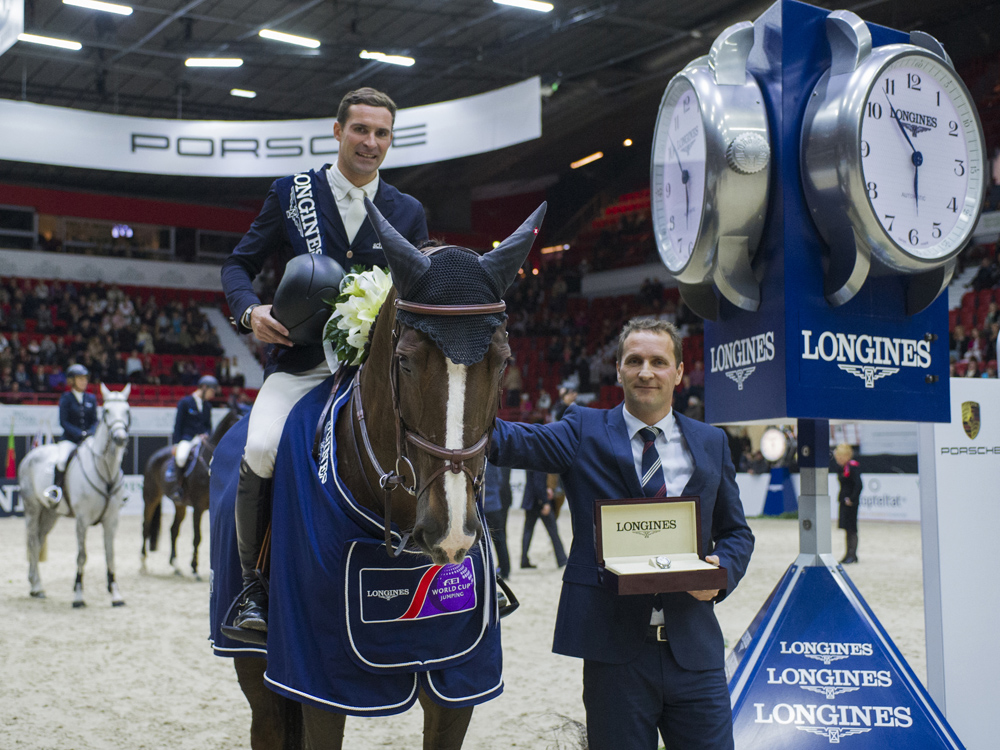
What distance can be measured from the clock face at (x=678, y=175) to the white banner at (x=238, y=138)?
1259 cm

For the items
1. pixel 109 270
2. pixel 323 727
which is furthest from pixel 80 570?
pixel 109 270

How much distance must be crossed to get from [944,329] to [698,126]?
3.35 feet

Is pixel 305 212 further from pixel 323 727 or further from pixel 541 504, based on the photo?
pixel 541 504

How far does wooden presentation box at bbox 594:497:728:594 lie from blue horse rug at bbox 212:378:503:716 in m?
0.31

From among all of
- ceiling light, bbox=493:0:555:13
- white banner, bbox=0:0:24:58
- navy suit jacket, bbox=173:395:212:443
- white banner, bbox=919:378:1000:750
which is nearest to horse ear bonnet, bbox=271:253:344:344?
white banner, bbox=919:378:1000:750

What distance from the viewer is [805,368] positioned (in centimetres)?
260

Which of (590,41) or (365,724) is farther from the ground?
(590,41)

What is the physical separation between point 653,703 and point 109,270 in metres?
24.9

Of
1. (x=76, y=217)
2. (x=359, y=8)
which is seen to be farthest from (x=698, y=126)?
(x=76, y=217)

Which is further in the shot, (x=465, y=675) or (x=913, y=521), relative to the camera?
(x=913, y=521)

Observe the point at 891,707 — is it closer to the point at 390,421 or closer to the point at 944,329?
the point at 944,329

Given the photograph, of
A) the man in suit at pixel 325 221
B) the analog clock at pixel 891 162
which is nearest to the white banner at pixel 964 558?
the analog clock at pixel 891 162

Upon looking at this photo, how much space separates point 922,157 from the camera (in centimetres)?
275

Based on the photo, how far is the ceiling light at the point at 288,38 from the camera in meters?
15.8
